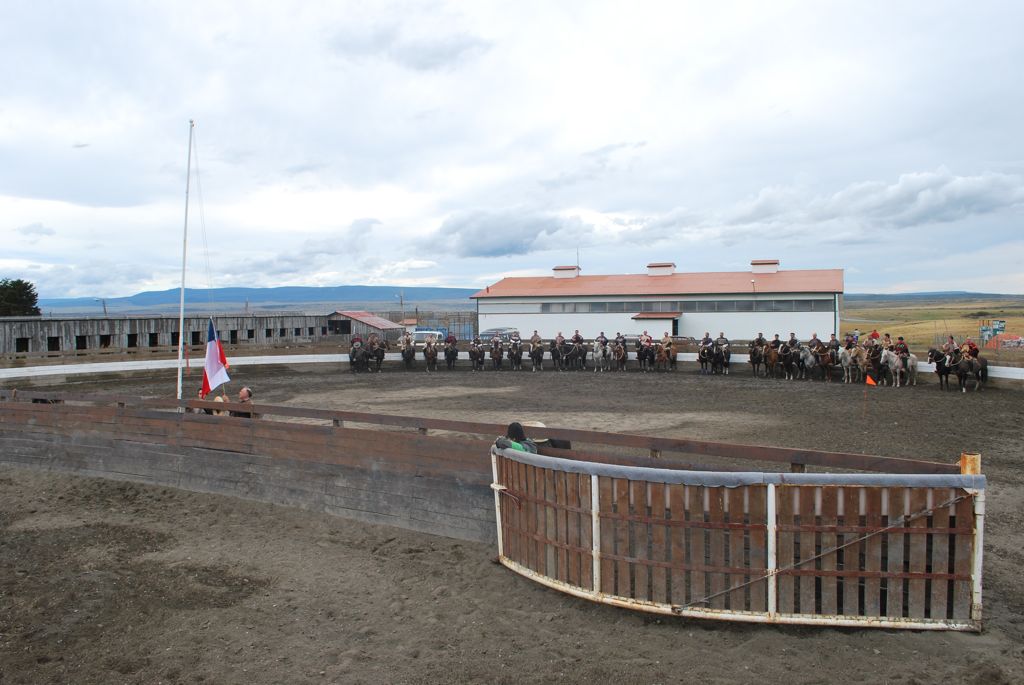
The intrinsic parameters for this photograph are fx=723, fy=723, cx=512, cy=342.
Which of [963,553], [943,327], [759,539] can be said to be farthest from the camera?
[943,327]

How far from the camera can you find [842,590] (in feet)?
17.8

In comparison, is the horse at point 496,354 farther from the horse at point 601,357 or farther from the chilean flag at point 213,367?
the chilean flag at point 213,367

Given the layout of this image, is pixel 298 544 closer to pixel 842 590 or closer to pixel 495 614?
pixel 495 614

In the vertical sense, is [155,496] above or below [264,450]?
below

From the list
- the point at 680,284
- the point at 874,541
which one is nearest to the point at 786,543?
the point at 874,541

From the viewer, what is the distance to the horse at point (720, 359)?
26891mm

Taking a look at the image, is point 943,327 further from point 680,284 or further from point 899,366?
point 899,366

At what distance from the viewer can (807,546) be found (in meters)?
5.39

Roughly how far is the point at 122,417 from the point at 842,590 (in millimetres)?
9885

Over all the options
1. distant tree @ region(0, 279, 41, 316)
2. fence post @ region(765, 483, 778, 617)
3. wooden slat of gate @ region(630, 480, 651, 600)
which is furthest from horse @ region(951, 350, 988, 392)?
distant tree @ region(0, 279, 41, 316)

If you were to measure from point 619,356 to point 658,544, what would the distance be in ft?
76.4

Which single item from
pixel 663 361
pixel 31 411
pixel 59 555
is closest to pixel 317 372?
pixel 663 361

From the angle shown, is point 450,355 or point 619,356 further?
point 450,355

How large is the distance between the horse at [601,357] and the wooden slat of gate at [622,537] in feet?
76.3
